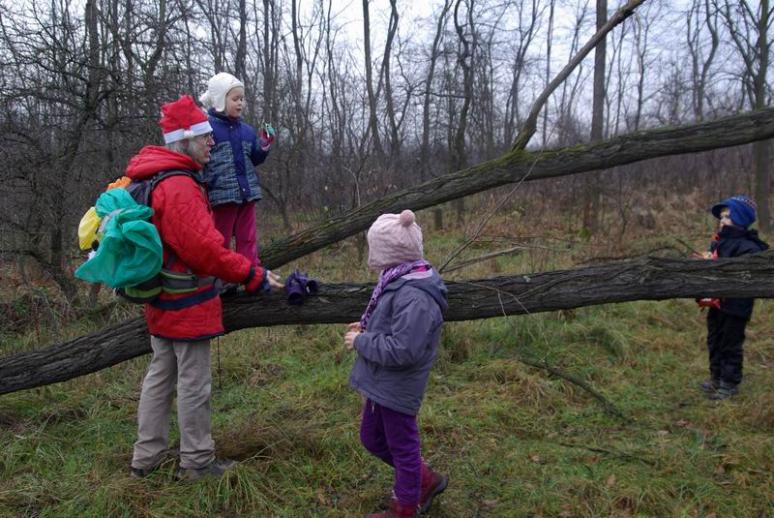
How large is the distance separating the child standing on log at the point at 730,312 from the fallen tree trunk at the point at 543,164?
0.62 metres

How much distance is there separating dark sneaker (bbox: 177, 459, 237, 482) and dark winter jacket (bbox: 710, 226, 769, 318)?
3.59m

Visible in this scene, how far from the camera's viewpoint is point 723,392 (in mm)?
4277

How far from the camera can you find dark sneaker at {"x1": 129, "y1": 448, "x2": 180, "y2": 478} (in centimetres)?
292

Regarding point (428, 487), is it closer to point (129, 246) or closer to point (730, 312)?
point (129, 246)

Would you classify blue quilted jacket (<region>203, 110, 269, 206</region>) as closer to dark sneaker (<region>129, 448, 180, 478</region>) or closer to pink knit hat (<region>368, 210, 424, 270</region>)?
pink knit hat (<region>368, 210, 424, 270</region>)

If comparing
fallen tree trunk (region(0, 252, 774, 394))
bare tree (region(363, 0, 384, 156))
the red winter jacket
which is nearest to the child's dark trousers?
fallen tree trunk (region(0, 252, 774, 394))

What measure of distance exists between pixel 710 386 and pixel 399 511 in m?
3.04

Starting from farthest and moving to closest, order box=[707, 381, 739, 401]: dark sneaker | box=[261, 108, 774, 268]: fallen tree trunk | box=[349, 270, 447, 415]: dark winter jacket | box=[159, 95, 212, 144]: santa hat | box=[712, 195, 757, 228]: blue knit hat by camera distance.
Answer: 1. box=[707, 381, 739, 401]: dark sneaker
2. box=[712, 195, 757, 228]: blue knit hat
3. box=[261, 108, 774, 268]: fallen tree trunk
4. box=[159, 95, 212, 144]: santa hat
5. box=[349, 270, 447, 415]: dark winter jacket

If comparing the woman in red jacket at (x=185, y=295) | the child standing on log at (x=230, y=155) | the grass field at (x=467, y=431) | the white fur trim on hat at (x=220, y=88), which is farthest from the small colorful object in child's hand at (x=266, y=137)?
the grass field at (x=467, y=431)

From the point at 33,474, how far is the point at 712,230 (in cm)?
1174

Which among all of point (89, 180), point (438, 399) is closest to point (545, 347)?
point (438, 399)

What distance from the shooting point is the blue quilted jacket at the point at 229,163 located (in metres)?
3.23

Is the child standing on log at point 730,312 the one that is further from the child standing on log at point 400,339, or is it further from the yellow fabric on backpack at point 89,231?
the yellow fabric on backpack at point 89,231

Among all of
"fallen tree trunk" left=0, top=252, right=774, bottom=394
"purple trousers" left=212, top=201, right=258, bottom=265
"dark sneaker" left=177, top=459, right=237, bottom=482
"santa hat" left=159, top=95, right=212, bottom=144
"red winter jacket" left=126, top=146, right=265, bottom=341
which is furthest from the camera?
"purple trousers" left=212, top=201, right=258, bottom=265
